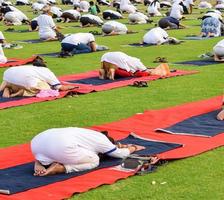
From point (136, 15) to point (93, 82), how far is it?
50.0 ft

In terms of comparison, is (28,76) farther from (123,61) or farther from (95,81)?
(123,61)

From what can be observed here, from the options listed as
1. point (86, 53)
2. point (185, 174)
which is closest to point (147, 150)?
point (185, 174)

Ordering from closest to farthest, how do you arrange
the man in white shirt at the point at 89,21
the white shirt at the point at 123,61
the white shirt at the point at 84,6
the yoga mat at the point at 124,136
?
the yoga mat at the point at 124,136 → the white shirt at the point at 123,61 → the man in white shirt at the point at 89,21 → the white shirt at the point at 84,6

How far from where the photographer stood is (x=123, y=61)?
40.2 ft

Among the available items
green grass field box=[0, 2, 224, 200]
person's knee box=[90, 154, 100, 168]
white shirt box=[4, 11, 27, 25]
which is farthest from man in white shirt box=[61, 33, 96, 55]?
white shirt box=[4, 11, 27, 25]

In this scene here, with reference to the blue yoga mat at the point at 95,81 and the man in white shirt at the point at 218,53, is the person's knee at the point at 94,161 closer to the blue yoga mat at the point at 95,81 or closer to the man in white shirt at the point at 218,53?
the blue yoga mat at the point at 95,81

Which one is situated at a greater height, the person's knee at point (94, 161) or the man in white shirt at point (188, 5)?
the person's knee at point (94, 161)

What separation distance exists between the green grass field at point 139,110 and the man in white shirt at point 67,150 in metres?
0.47

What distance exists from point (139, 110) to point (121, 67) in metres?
2.90

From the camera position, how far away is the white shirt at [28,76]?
1049cm

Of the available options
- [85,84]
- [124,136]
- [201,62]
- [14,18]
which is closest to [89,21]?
[14,18]

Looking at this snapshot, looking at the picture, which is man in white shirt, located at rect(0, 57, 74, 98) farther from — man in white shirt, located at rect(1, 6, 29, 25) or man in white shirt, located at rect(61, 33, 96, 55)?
man in white shirt, located at rect(1, 6, 29, 25)

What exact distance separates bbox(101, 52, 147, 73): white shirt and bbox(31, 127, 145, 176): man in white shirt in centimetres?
581

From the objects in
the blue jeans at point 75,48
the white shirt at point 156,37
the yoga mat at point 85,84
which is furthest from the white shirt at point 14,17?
the yoga mat at point 85,84
